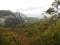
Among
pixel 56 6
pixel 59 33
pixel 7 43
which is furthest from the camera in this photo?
pixel 7 43

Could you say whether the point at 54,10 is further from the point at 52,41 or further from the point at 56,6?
the point at 52,41

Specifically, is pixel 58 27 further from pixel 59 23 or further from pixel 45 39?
pixel 45 39

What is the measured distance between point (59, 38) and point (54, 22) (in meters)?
2.23

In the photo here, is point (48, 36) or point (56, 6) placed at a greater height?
point (56, 6)

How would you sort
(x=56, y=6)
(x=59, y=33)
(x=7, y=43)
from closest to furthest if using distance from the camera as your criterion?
(x=59, y=33) → (x=56, y=6) → (x=7, y=43)

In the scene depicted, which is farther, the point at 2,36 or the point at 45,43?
the point at 2,36

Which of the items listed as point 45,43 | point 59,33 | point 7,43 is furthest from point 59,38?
point 7,43

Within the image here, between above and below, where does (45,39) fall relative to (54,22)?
below

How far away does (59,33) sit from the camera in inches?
770

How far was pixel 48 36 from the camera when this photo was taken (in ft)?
68.6

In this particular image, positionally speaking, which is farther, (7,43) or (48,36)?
(7,43)

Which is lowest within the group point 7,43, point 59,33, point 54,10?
point 7,43

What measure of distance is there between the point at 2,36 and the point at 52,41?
6498 millimetres

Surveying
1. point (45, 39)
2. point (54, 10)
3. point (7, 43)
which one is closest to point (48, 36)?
point (45, 39)
